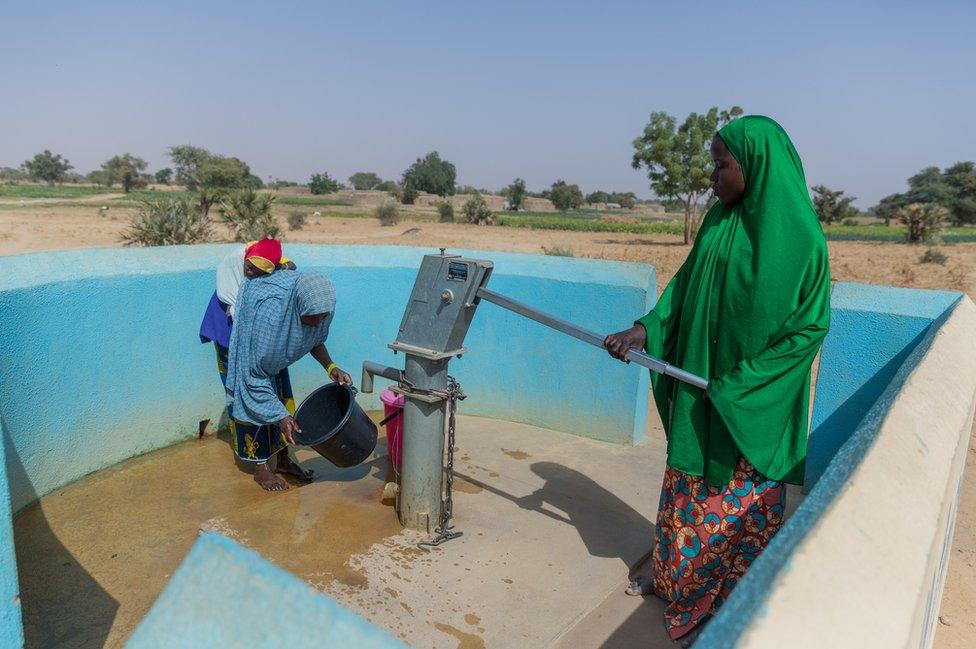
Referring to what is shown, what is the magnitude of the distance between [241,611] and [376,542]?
2.36 m

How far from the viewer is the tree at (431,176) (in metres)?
74.4

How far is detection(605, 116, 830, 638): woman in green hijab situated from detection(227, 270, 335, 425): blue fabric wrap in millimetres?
1662

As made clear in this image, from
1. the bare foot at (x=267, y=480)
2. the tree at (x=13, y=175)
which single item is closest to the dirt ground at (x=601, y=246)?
the bare foot at (x=267, y=480)

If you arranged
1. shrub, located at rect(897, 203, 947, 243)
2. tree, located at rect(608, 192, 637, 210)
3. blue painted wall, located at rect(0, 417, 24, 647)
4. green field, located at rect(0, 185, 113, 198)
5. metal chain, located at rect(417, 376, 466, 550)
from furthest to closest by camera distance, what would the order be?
tree, located at rect(608, 192, 637, 210) → green field, located at rect(0, 185, 113, 198) → shrub, located at rect(897, 203, 947, 243) → metal chain, located at rect(417, 376, 466, 550) → blue painted wall, located at rect(0, 417, 24, 647)

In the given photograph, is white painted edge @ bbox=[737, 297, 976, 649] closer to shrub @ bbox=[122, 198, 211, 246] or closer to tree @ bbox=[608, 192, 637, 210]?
shrub @ bbox=[122, 198, 211, 246]

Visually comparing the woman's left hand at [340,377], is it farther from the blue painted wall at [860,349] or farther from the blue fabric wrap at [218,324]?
the blue painted wall at [860,349]

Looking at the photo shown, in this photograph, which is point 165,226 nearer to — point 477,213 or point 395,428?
point 395,428

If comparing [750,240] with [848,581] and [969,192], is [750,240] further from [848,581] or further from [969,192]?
[969,192]

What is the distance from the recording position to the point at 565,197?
70000mm

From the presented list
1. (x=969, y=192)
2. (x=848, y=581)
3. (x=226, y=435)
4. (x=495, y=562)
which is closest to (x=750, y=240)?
(x=848, y=581)

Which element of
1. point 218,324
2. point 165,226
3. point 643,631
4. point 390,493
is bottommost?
point 643,631

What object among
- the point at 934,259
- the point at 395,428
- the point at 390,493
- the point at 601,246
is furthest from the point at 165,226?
the point at 934,259

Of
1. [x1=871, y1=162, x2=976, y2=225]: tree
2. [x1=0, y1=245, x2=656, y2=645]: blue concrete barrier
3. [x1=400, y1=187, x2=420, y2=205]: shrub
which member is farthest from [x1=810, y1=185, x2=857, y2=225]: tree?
[x1=0, y1=245, x2=656, y2=645]: blue concrete barrier

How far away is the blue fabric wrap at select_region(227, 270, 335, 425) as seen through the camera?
3.44 meters
